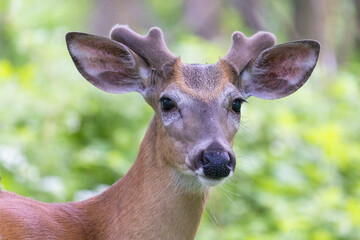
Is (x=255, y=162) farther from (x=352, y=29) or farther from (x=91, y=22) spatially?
(x=91, y=22)

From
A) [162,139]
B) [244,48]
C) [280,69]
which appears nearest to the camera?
[162,139]

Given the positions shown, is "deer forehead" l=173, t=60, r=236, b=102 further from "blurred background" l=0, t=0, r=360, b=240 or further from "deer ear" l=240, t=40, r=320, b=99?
"blurred background" l=0, t=0, r=360, b=240

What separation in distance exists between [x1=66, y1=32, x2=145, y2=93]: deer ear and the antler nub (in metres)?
0.58

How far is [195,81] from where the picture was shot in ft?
16.5

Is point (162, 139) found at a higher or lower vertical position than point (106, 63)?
lower

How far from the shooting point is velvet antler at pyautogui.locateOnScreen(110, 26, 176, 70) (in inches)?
204

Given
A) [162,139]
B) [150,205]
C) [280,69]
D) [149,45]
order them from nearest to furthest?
[150,205]
[162,139]
[149,45]
[280,69]

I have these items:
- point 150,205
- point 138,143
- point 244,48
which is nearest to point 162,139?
point 150,205

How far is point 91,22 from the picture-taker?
57.2 feet

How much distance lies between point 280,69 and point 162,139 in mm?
1046

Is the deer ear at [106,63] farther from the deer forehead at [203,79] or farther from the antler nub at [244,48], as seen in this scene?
the antler nub at [244,48]

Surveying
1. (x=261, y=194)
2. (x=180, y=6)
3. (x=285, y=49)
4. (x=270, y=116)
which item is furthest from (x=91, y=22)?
(x=285, y=49)

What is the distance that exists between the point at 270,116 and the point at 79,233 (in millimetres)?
5274

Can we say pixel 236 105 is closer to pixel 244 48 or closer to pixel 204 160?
pixel 244 48
